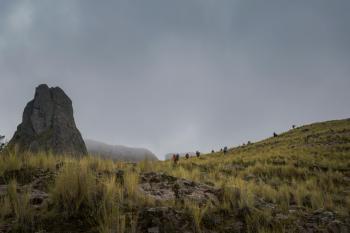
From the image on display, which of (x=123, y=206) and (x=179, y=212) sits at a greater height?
(x=123, y=206)

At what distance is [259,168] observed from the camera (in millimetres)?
22734

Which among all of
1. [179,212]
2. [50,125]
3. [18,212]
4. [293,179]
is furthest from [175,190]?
[50,125]

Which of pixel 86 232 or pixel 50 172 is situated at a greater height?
pixel 50 172

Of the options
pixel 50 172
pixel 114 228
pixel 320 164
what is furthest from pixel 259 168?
pixel 114 228

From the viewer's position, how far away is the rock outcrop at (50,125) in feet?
104

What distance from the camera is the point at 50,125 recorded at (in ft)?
115

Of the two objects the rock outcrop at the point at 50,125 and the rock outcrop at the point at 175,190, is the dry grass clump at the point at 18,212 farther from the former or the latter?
the rock outcrop at the point at 50,125

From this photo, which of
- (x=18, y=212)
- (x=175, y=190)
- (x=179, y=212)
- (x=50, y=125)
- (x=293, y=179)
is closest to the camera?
(x=18, y=212)

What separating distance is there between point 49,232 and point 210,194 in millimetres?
4040

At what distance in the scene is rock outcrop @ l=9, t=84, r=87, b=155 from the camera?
104ft

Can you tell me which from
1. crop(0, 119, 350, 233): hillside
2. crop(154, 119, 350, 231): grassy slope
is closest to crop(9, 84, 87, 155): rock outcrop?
crop(154, 119, 350, 231): grassy slope

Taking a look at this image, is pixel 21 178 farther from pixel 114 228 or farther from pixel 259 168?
pixel 259 168

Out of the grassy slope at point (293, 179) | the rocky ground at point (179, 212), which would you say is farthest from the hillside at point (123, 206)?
the grassy slope at point (293, 179)

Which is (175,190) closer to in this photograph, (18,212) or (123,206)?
(123,206)
